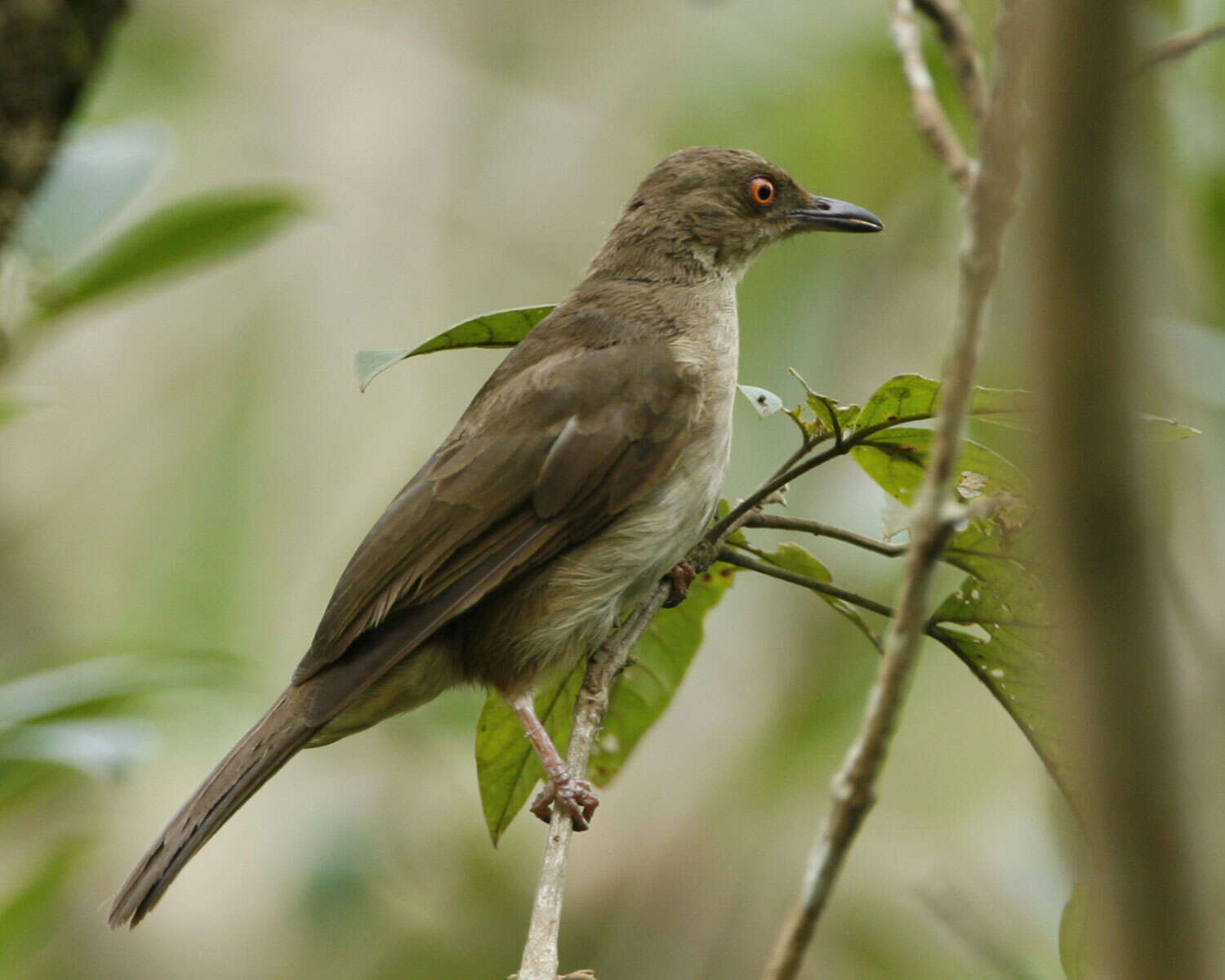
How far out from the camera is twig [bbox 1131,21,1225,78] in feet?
4.14

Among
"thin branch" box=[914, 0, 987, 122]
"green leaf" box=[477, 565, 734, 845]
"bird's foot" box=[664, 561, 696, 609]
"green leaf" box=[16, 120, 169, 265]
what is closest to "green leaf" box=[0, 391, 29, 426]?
"green leaf" box=[16, 120, 169, 265]

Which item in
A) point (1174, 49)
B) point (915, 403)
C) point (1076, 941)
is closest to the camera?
point (1174, 49)

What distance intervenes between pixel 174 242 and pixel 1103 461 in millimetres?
3574

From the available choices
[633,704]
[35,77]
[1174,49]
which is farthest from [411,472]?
[1174,49]

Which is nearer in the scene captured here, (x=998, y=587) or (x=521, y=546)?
(x=998, y=587)

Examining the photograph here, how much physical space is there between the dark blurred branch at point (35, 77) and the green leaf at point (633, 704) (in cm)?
206

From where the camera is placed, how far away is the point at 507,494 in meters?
3.90

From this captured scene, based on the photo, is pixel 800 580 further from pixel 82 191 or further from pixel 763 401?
pixel 82 191

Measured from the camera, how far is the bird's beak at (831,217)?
15.8 feet

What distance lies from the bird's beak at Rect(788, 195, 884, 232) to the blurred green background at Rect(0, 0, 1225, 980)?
1.66 ft

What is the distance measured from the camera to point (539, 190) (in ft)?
29.3

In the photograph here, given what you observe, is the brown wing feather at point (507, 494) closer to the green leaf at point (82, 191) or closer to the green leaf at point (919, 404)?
the green leaf at point (919, 404)

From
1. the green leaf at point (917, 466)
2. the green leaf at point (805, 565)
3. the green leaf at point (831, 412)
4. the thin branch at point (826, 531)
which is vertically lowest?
the green leaf at point (805, 565)

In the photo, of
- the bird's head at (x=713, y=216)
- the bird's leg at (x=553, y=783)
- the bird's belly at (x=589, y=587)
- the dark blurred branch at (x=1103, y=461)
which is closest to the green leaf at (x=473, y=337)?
the bird's belly at (x=589, y=587)
